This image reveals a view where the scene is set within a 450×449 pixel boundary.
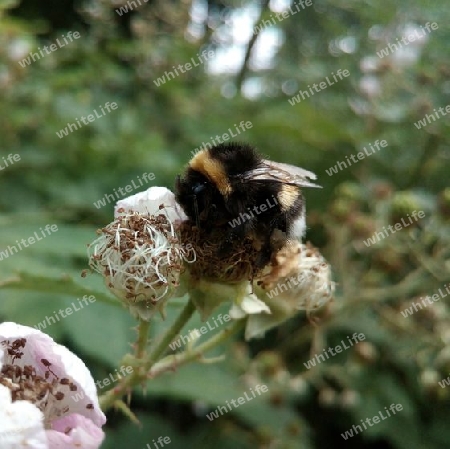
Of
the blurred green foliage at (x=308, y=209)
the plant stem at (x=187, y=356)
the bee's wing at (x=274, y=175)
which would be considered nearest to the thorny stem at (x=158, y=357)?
the plant stem at (x=187, y=356)

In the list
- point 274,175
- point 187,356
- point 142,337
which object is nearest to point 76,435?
point 142,337

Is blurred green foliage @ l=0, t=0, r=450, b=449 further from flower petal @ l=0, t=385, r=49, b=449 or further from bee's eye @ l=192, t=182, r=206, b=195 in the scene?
flower petal @ l=0, t=385, r=49, b=449

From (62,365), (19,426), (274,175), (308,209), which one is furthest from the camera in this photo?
(308,209)

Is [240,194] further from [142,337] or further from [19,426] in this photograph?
[19,426]

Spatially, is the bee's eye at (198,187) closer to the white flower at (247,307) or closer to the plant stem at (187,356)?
the white flower at (247,307)

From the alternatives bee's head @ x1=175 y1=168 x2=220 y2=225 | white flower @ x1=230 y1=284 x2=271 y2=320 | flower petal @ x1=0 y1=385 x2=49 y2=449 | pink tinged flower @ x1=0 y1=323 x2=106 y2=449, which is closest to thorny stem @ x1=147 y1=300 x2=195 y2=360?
white flower @ x1=230 y1=284 x2=271 y2=320

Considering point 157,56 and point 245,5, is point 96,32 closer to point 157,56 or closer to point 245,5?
point 157,56
